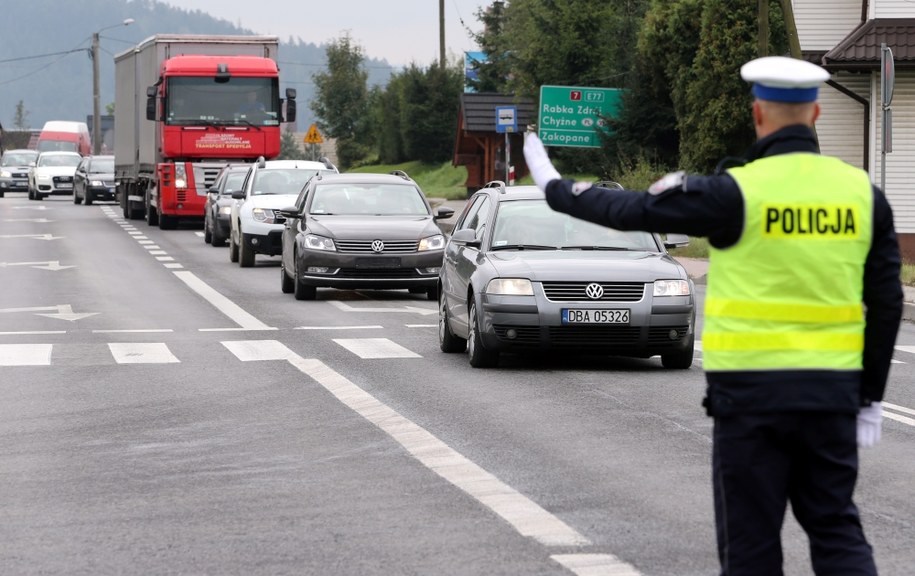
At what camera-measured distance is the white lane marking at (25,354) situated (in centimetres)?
→ 1498

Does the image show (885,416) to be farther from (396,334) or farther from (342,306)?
(342,306)

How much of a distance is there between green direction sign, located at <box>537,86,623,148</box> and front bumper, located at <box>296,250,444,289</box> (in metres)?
24.8

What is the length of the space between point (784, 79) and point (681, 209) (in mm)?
423

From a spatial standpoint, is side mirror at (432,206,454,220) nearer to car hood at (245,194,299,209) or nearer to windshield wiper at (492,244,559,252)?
car hood at (245,194,299,209)

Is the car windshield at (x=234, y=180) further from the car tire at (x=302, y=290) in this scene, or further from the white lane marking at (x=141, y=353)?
the white lane marking at (x=141, y=353)

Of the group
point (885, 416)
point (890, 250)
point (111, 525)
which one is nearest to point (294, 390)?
point (885, 416)

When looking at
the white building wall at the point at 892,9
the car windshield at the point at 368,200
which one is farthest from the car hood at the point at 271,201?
the white building wall at the point at 892,9

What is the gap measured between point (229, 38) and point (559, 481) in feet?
107

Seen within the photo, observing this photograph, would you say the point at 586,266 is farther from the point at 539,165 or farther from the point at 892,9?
the point at 892,9

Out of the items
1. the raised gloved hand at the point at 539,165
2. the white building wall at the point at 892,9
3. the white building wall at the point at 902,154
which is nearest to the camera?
the raised gloved hand at the point at 539,165

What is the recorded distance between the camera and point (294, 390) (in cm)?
1284

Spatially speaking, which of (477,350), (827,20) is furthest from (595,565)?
(827,20)

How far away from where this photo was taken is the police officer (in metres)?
4.70

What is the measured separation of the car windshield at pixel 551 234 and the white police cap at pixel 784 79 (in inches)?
385
